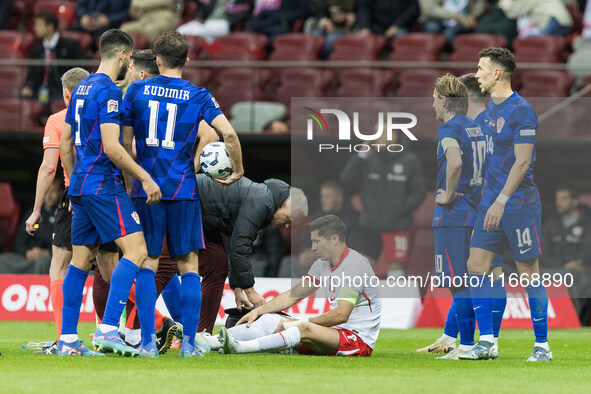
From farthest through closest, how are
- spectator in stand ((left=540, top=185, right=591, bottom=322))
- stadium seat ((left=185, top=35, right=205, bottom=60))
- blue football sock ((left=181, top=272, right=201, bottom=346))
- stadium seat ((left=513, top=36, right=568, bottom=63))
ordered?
stadium seat ((left=185, top=35, right=205, bottom=60)), stadium seat ((left=513, top=36, right=568, bottom=63)), spectator in stand ((left=540, top=185, right=591, bottom=322)), blue football sock ((left=181, top=272, right=201, bottom=346))

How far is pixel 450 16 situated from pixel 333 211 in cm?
723

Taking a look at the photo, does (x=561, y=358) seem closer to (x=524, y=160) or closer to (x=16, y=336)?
(x=524, y=160)

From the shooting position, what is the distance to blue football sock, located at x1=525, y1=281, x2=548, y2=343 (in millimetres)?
7840

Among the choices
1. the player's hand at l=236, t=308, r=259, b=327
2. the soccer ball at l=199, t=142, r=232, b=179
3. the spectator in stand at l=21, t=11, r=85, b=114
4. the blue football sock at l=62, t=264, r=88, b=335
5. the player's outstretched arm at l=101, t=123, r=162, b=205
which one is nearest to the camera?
the player's outstretched arm at l=101, t=123, r=162, b=205

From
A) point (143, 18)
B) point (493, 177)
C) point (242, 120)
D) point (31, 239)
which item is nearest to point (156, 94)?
point (493, 177)

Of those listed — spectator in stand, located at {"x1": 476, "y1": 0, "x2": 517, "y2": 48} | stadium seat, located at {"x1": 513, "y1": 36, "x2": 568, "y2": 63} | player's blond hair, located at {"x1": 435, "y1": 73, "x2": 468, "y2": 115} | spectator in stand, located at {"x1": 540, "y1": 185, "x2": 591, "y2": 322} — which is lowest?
spectator in stand, located at {"x1": 540, "y1": 185, "x2": 591, "y2": 322}

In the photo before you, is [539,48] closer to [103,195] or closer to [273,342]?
[273,342]

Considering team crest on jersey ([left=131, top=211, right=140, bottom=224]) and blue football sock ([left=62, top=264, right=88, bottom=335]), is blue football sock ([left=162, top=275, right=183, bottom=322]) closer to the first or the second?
blue football sock ([left=62, top=264, right=88, bottom=335])

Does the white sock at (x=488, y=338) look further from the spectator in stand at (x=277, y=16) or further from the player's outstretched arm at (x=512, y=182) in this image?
the spectator in stand at (x=277, y=16)

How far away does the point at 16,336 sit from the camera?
9.92 m

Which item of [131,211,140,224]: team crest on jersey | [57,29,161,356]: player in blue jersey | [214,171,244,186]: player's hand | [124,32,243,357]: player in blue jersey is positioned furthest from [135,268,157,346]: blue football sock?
[214,171,244,186]: player's hand

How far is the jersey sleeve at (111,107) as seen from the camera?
6801 millimetres

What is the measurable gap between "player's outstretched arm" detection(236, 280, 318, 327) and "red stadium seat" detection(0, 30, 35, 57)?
30.0 ft

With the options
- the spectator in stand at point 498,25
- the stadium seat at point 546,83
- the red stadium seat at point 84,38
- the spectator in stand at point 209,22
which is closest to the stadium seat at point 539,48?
the spectator in stand at point 498,25
